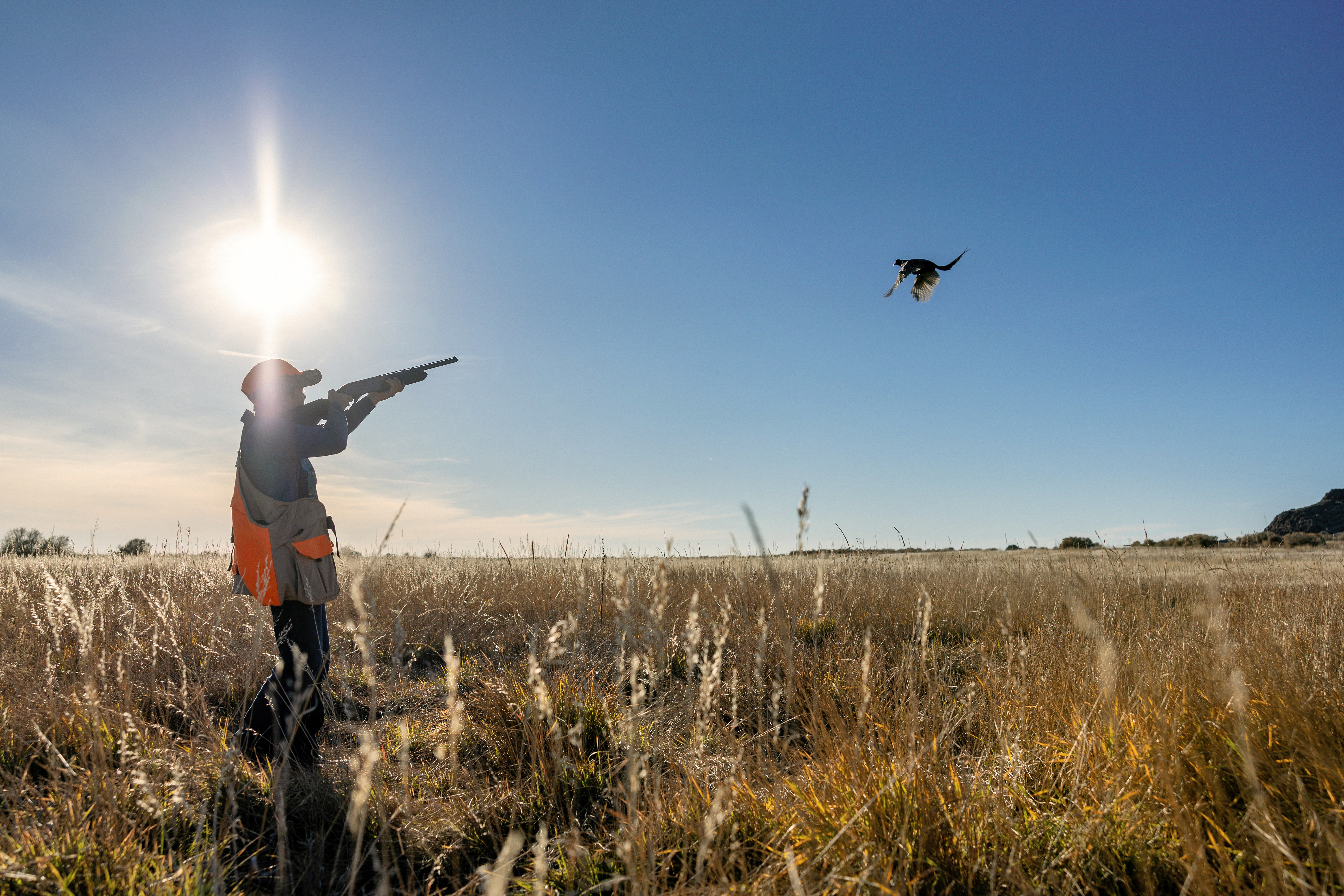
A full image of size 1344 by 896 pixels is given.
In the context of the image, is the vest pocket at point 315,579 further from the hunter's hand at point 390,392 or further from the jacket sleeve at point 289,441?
the hunter's hand at point 390,392

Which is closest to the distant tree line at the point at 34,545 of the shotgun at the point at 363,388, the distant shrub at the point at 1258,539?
the shotgun at the point at 363,388

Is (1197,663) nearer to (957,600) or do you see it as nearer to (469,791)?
(469,791)

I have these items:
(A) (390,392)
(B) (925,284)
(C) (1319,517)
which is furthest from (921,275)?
(C) (1319,517)

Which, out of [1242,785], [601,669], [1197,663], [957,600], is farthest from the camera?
[957,600]

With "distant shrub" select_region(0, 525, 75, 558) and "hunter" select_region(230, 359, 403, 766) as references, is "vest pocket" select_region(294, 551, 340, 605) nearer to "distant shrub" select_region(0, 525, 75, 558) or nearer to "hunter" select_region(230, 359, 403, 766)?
"hunter" select_region(230, 359, 403, 766)

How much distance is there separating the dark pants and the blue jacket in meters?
0.65

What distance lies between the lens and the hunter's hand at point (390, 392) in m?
5.07

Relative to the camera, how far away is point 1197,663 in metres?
3.07

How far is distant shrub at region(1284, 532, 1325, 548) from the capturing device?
22.3 m

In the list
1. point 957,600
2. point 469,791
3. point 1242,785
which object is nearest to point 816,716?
point 1242,785

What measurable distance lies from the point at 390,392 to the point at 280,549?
6.52 ft

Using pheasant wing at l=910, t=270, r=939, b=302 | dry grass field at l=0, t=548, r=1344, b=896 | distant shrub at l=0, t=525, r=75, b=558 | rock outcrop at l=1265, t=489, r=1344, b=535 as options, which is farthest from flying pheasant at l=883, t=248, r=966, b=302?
rock outcrop at l=1265, t=489, r=1344, b=535

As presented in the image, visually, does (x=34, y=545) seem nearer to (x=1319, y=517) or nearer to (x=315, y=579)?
(x=315, y=579)

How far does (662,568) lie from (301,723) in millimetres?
2272
